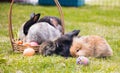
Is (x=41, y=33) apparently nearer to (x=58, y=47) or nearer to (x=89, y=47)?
(x=58, y=47)

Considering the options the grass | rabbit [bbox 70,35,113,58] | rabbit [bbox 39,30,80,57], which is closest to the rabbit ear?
the grass

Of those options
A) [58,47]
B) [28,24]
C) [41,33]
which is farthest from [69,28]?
[58,47]

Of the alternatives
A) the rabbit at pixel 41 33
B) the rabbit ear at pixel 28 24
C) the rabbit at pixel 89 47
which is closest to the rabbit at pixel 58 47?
the rabbit at pixel 89 47

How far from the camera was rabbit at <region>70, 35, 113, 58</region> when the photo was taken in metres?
5.11

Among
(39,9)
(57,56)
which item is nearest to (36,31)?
(57,56)

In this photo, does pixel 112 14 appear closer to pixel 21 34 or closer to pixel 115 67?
pixel 21 34

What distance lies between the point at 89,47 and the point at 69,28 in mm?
3398

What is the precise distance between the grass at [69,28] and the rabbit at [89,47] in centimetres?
13

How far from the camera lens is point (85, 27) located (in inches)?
347

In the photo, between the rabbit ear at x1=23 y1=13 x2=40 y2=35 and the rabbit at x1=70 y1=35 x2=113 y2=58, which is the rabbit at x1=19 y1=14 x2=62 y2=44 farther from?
the rabbit at x1=70 y1=35 x2=113 y2=58

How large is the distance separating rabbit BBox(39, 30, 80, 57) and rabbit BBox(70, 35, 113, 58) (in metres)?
0.07

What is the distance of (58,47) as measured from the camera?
5168mm

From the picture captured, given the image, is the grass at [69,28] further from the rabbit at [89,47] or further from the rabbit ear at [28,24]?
the rabbit ear at [28,24]

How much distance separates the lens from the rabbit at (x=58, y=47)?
514cm
